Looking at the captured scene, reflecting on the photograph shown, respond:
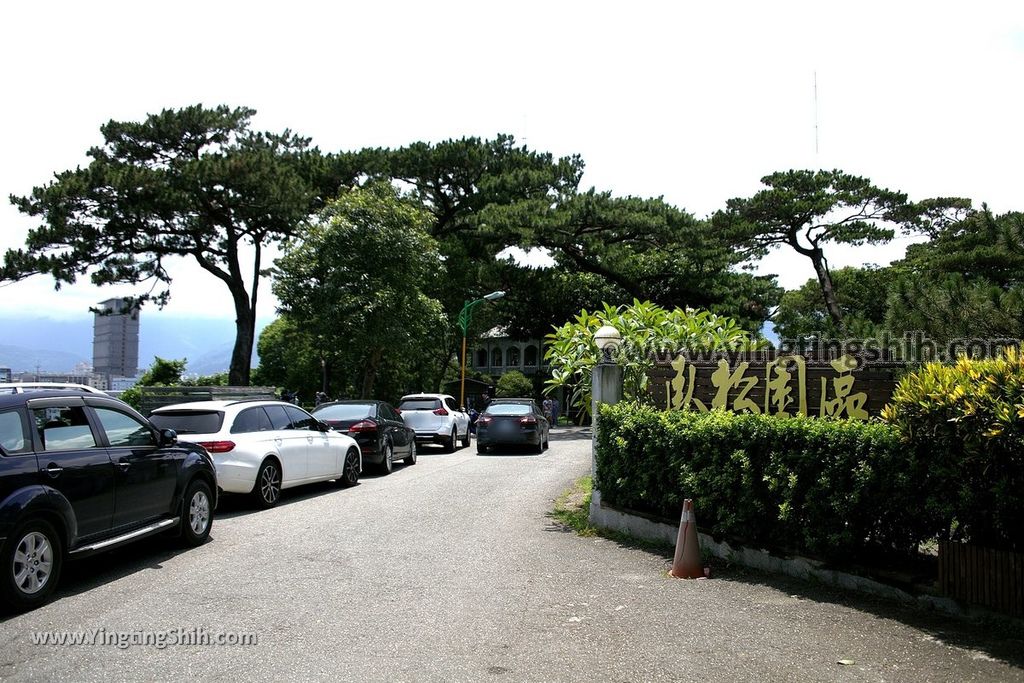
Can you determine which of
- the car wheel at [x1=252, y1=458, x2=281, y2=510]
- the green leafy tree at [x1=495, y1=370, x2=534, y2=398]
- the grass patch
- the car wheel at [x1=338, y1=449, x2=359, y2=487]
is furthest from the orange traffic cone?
the green leafy tree at [x1=495, y1=370, x2=534, y2=398]

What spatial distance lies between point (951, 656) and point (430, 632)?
11.4 feet

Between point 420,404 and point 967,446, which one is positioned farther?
point 420,404

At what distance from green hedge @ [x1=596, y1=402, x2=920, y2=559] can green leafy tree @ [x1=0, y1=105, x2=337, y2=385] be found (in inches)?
1121

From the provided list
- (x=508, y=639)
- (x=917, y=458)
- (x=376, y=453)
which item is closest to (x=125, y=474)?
(x=508, y=639)

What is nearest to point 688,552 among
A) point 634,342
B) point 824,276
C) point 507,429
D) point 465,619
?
point 465,619

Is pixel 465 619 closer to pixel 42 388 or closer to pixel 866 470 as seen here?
pixel 866 470

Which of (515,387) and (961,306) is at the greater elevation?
(961,306)

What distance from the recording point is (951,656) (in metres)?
5.02

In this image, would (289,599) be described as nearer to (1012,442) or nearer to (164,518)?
(164,518)

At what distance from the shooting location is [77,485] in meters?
6.64

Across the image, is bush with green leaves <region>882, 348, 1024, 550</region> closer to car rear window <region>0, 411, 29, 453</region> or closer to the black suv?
the black suv

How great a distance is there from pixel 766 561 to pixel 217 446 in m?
7.24

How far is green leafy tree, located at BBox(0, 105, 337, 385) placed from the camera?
32.2 m

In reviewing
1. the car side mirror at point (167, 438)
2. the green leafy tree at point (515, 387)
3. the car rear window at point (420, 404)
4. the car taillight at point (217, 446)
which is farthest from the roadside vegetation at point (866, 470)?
the green leafy tree at point (515, 387)
